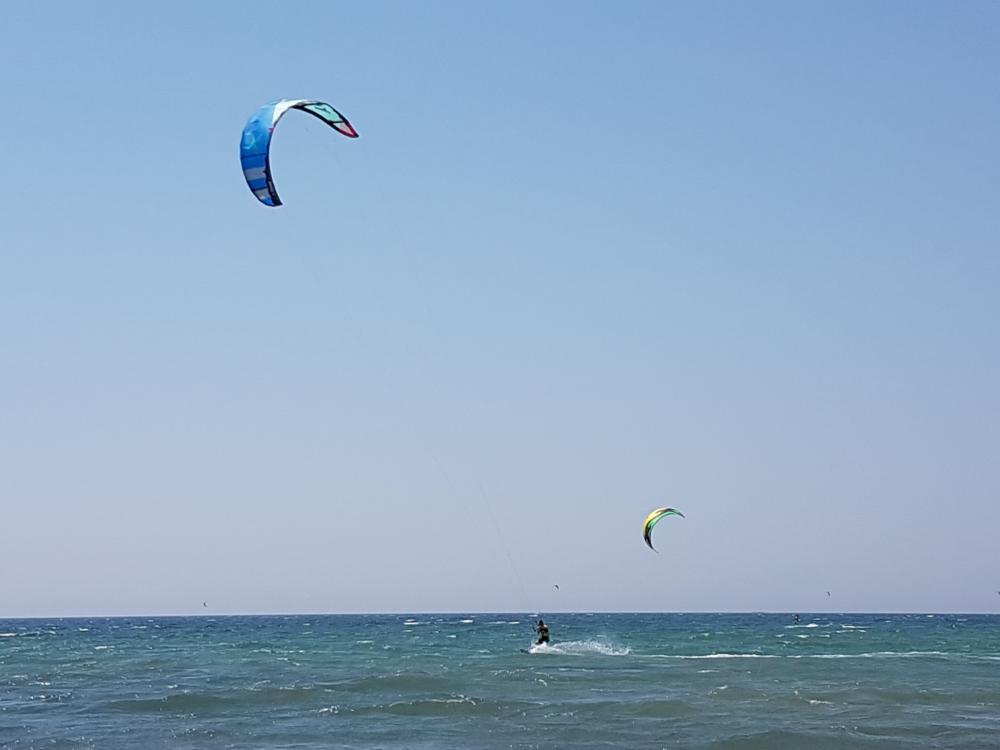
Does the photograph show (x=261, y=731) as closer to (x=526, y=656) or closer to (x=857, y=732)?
(x=857, y=732)

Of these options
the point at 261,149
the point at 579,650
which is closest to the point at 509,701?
the point at 261,149

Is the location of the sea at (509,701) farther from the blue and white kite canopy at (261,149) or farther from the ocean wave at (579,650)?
the blue and white kite canopy at (261,149)

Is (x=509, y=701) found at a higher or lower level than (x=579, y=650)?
lower

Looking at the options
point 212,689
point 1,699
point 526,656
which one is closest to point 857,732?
point 212,689

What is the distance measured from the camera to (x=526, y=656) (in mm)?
43625

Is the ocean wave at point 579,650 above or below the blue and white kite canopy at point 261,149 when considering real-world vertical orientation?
below

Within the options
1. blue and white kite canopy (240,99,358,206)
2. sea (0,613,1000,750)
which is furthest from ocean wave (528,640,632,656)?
blue and white kite canopy (240,99,358,206)

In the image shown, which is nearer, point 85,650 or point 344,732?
point 344,732

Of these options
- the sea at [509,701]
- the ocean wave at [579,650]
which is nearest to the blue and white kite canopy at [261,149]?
the sea at [509,701]

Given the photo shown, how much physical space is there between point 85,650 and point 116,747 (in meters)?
38.8

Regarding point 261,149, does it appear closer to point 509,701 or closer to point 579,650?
point 509,701

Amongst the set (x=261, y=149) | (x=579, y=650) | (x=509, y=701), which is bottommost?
(x=509, y=701)

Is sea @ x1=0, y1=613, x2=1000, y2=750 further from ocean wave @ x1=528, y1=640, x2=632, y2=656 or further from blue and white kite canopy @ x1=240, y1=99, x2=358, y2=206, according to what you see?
blue and white kite canopy @ x1=240, y1=99, x2=358, y2=206

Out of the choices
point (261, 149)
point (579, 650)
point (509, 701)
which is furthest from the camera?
point (579, 650)
